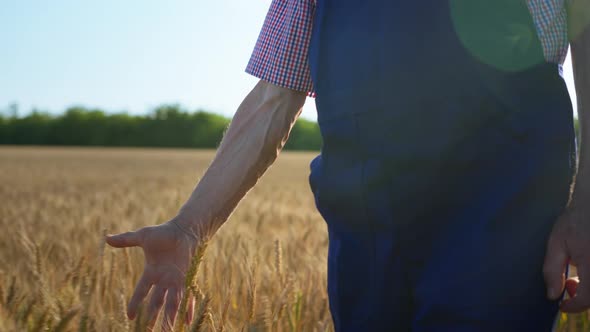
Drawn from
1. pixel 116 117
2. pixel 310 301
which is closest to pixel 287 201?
pixel 310 301

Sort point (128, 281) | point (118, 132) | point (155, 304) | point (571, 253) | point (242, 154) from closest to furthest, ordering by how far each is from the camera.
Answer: point (571, 253)
point (155, 304)
point (242, 154)
point (128, 281)
point (118, 132)

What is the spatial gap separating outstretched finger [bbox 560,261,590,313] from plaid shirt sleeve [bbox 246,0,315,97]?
59 cm

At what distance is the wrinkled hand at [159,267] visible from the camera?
103 cm

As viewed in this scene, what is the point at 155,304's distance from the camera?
102 cm

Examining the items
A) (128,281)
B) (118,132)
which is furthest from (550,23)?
(118,132)

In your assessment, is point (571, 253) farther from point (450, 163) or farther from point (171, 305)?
point (171, 305)

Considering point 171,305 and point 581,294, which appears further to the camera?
point 171,305

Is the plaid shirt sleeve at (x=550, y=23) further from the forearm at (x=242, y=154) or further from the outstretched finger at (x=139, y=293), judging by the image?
the outstretched finger at (x=139, y=293)

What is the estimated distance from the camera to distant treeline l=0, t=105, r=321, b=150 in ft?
158

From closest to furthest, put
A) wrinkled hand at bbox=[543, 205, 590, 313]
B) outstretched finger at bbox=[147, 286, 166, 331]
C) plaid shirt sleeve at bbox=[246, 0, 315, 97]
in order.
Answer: wrinkled hand at bbox=[543, 205, 590, 313]
outstretched finger at bbox=[147, 286, 166, 331]
plaid shirt sleeve at bbox=[246, 0, 315, 97]

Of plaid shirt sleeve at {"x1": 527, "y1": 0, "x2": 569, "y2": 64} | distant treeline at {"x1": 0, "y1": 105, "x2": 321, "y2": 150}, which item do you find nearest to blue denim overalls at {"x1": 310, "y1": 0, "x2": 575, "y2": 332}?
plaid shirt sleeve at {"x1": 527, "y1": 0, "x2": 569, "y2": 64}

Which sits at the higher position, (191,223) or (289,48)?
(289,48)

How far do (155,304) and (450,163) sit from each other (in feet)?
1.79

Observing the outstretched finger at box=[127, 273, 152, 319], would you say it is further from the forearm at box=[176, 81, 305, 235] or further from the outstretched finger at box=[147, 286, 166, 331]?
the forearm at box=[176, 81, 305, 235]
